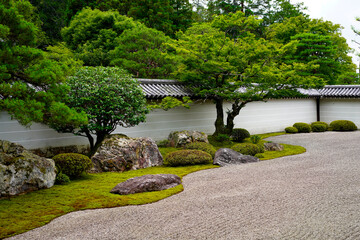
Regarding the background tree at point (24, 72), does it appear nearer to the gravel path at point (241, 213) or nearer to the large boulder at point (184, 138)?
the gravel path at point (241, 213)

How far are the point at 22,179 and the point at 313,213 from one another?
6.36 meters

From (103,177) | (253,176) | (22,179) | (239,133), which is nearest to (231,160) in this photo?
(253,176)

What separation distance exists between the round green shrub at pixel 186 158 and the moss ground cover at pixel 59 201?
2.47 m

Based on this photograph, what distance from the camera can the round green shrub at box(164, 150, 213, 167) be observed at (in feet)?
37.2

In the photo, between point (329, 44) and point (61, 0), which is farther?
point (61, 0)

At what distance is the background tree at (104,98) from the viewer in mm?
11117

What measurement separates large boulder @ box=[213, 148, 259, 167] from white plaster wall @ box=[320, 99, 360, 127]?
44.8ft

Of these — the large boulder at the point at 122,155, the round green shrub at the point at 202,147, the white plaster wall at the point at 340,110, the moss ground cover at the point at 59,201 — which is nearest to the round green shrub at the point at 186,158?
the large boulder at the point at 122,155

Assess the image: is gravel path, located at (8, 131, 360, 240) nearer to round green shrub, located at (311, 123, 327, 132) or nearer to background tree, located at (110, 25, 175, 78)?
background tree, located at (110, 25, 175, 78)

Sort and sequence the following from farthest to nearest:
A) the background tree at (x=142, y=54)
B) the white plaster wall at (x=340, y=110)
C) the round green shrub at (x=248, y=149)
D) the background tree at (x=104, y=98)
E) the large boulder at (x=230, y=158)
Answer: the white plaster wall at (x=340, y=110) → the background tree at (x=142, y=54) → the round green shrub at (x=248, y=149) → the large boulder at (x=230, y=158) → the background tree at (x=104, y=98)

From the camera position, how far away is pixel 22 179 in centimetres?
802

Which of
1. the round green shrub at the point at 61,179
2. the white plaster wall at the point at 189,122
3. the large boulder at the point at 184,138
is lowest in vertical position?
the round green shrub at the point at 61,179

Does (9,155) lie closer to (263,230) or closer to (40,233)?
(40,233)

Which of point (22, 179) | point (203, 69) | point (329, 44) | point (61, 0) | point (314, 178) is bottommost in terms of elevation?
point (314, 178)
